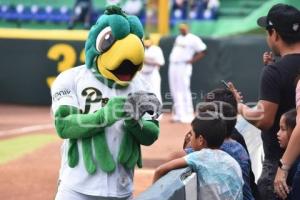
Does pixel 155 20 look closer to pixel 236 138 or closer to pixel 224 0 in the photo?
pixel 224 0

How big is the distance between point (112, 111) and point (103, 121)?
106mm

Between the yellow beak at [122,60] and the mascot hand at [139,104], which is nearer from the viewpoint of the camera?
the mascot hand at [139,104]

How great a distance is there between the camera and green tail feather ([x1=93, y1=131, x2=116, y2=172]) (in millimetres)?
3854

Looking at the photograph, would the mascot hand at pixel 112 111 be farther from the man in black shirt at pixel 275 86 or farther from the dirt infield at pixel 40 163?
the dirt infield at pixel 40 163

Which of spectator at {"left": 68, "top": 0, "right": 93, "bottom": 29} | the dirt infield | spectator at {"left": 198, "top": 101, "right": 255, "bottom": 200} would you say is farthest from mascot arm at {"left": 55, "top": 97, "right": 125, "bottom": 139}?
spectator at {"left": 68, "top": 0, "right": 93, "bottom": 29}

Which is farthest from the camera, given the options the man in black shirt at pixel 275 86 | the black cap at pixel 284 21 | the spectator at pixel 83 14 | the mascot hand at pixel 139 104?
the spectator at pixel 83 14

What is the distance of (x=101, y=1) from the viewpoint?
74.3 feet

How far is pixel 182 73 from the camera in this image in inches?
571

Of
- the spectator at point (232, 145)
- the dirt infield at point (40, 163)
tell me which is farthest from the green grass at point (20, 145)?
the spectator at point (232, 145)

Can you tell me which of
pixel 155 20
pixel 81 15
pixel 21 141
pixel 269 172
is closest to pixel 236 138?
pixel 269 172

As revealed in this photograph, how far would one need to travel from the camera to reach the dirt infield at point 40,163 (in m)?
7.58

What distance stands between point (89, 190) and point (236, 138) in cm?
109

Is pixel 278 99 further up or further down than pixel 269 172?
further up

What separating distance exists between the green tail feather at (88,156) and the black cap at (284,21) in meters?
1.29
